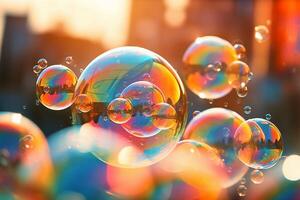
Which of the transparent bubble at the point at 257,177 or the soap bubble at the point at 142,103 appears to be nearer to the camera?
the soap bubble at the point at 142,103

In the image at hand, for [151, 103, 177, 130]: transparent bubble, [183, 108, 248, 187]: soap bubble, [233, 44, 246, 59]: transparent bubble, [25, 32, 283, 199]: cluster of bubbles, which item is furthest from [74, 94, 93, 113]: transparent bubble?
[233, 44, 246, 59]: transparent bubble

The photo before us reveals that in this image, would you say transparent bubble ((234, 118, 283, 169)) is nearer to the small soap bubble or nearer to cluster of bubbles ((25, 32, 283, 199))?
cluster of bubbles ((25, 32, 283, 199))

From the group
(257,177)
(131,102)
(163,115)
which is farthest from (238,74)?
(131,102)

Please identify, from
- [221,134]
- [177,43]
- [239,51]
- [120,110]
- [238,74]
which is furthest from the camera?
[177,43]

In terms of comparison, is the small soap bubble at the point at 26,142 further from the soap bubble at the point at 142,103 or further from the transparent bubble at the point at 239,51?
the transparent bubble at the point at 239,51

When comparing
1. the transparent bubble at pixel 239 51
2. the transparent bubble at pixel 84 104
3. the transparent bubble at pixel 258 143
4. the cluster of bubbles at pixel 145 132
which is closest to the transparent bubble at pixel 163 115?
the cluster of bubbles at pixel 145 132

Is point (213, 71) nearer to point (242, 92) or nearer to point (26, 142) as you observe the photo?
point (242, 92)

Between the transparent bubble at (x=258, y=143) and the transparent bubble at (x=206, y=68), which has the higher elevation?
the transparent bubble at (x=206, y=68)
